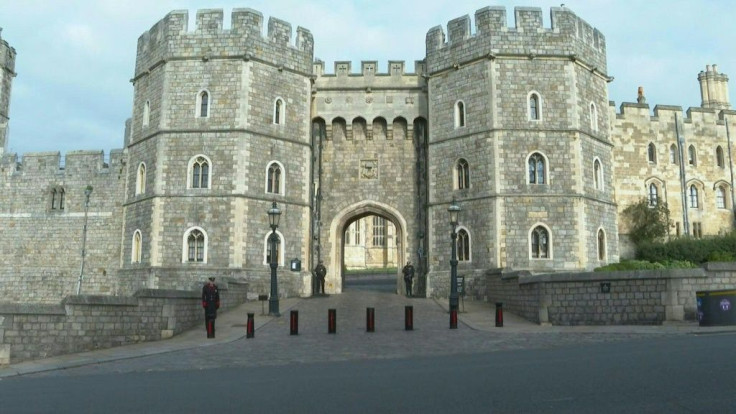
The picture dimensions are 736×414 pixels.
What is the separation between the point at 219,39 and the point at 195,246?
7.78 metres

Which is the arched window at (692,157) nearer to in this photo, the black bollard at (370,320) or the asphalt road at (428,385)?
the black bollard at (370,320)

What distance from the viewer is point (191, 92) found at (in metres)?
23.9

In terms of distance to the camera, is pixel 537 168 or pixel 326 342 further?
pixel 537 168

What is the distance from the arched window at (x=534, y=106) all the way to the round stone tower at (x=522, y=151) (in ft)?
0.12

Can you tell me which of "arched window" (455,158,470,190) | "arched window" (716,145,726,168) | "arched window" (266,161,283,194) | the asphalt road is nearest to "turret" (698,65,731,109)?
"arched window" (716,145,726,168)

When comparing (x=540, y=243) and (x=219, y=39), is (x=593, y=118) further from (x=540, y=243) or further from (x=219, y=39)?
(x=219, y=39)

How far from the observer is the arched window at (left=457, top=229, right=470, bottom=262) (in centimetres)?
2350

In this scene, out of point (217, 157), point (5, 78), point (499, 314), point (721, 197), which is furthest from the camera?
point (721, 197)

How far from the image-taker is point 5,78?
3281 cm

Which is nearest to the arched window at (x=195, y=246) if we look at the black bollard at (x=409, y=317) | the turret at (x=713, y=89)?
the black bollard at (x=409, y=317)

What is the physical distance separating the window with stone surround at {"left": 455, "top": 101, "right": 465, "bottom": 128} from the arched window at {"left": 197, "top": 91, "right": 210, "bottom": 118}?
930 centimetres

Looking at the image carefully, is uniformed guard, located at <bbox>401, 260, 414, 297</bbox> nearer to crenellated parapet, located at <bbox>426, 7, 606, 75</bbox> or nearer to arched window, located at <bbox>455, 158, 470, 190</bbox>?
arched window, located at <bbox>455, 158, 470, 190</bbox>

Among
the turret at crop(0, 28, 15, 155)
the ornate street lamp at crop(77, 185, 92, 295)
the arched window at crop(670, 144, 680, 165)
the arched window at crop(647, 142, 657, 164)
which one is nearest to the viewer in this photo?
the ornate street lamp at crop(77, 185, 92, 295)

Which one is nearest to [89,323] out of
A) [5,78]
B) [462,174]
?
[462,174]
